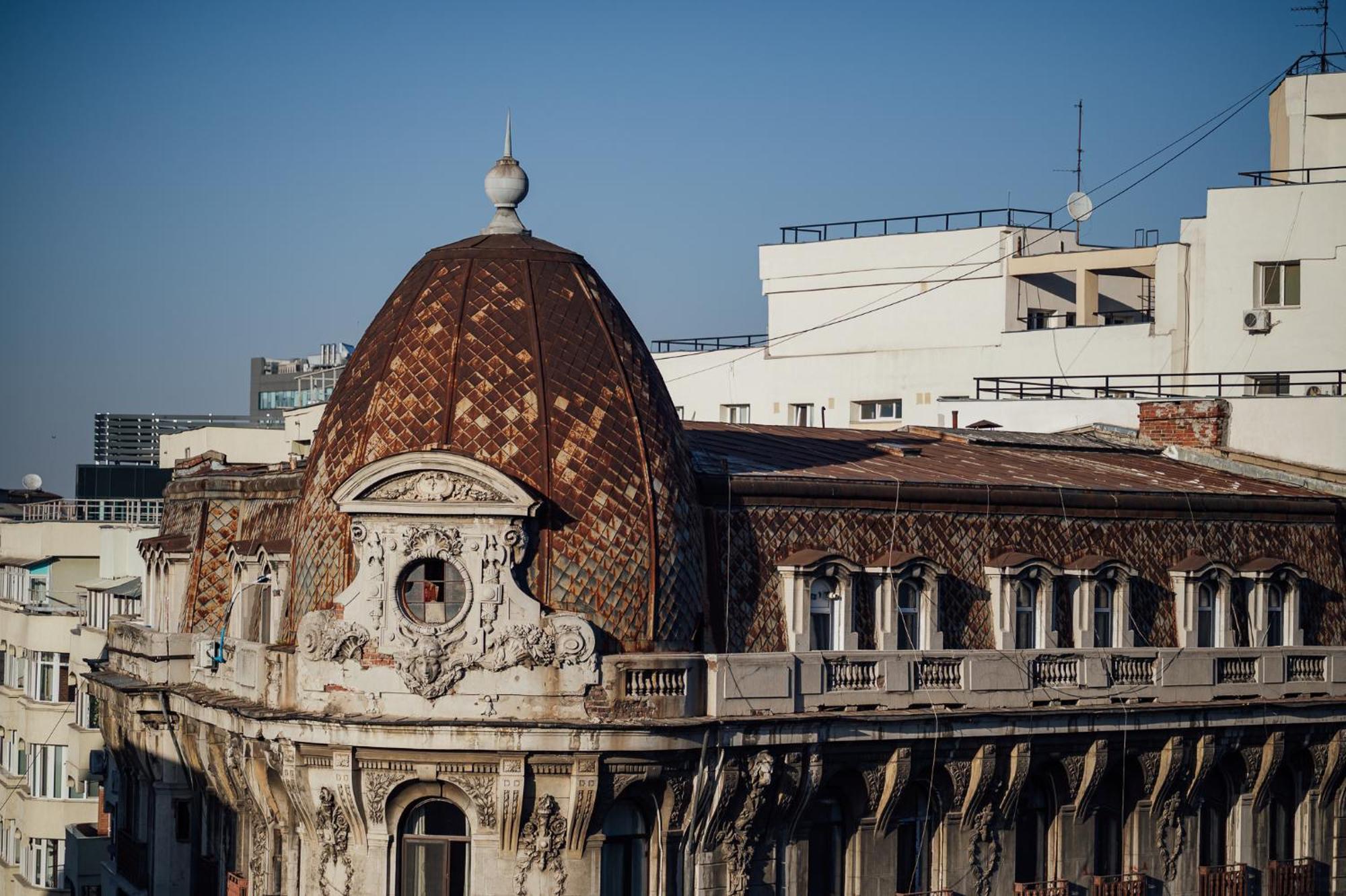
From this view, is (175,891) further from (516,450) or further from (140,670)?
(516,450)

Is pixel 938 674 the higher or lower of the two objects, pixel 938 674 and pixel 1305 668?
the higher

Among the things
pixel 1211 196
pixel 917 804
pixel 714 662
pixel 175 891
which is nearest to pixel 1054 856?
pixel 917 804

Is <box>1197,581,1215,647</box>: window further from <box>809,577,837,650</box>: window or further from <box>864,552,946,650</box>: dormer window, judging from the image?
<box>809,577,837,650</box>: window

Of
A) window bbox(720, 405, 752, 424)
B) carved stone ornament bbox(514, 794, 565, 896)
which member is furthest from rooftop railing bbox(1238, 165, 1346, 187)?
carved stone ornament bbox(514, 794, 565, 896)

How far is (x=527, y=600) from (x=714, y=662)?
3.22 metres

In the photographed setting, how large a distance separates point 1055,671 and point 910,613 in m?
2.74

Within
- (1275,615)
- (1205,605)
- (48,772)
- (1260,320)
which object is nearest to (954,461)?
(1205,605)

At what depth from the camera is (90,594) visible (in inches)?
2729

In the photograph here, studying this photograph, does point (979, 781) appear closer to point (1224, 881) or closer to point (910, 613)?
point (910, 613)

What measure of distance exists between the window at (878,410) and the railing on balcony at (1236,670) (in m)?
28.6

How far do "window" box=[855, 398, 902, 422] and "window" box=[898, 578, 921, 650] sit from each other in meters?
31.2

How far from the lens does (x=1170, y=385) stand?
68.1 m

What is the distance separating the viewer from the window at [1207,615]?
49.3 meters

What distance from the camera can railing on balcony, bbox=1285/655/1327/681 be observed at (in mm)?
48906
